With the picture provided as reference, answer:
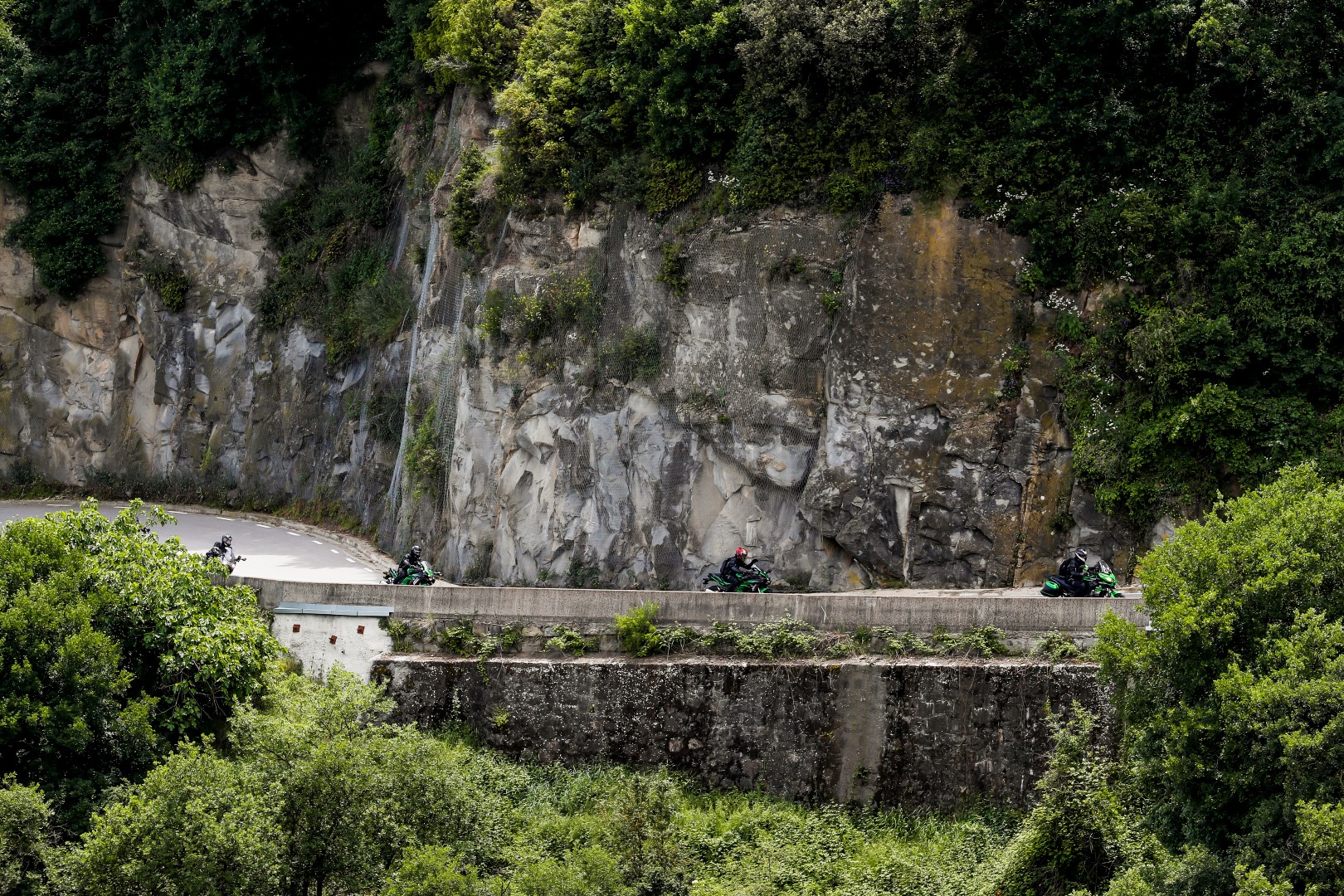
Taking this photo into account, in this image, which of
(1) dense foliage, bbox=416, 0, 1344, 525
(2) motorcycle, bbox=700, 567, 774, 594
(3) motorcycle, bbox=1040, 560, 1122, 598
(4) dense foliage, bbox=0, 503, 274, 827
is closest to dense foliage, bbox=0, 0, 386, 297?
(1) dense foliage, bbox=416, 0, 1344, 525

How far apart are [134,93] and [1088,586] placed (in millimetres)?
28067

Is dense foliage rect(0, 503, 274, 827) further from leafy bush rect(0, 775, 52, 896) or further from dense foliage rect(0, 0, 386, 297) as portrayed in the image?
dense foliage rect(0, 0, 386, 297)

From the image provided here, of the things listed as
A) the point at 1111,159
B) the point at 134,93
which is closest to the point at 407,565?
the point at 1111,159

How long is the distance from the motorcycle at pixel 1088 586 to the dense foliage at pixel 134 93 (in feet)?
73.1

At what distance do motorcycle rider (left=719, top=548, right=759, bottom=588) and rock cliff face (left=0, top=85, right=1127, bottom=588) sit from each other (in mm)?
1518

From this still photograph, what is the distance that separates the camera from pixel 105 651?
18.4 metres

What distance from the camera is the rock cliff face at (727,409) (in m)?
22.2

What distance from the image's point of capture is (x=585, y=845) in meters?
18.2

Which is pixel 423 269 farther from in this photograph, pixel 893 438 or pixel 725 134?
pixel 893 438

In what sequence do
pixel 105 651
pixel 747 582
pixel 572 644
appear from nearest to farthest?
1. pixel 105 651
2. pixel 572 644
3. pixel 747 582

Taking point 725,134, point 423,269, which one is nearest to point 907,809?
point 725,134

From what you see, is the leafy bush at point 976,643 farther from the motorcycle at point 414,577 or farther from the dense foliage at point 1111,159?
the motorcycle at point 414,577

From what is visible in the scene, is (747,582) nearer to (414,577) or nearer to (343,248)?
(414,577)

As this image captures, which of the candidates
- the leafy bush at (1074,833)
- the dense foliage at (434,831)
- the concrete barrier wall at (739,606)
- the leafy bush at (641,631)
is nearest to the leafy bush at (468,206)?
the concrete barrier wall at (739,606)
